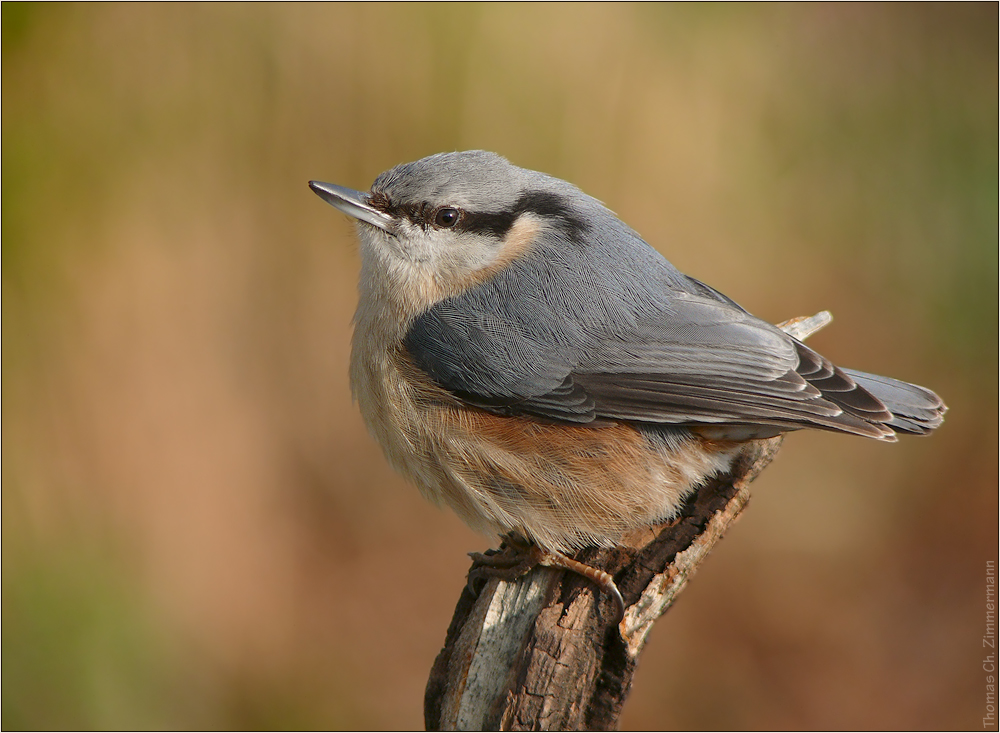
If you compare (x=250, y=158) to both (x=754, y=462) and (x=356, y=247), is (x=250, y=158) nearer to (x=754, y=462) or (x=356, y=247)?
(x=356, y=247)

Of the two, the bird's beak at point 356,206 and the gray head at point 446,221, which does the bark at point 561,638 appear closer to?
the gray head at point 446,221

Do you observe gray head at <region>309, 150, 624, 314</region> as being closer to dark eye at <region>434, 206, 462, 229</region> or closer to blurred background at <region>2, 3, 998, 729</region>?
dark eye at <region>434, 206, 462, 229</region>

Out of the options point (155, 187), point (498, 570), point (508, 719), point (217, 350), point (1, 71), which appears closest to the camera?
point (508, 719)

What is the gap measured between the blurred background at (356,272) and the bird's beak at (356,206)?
128cm

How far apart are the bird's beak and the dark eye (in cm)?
16

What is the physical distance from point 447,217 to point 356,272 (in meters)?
1.58

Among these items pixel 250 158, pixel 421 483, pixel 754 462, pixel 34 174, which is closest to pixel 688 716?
pixel 754 462

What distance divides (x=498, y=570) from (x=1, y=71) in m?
3.10

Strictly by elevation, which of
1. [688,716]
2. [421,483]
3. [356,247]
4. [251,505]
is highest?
[356,247]

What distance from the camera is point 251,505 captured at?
4215 millimetres

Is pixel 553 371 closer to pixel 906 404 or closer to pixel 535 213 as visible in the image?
pixel 535 213

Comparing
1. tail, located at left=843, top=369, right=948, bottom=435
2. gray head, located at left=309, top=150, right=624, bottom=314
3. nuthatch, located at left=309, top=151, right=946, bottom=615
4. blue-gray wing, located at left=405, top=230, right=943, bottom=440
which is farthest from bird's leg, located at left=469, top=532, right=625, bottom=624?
tail, located at left=843, top=369, right=948, bottom=435

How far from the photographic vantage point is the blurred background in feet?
11.9

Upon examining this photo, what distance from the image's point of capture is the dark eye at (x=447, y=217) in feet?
8.96
